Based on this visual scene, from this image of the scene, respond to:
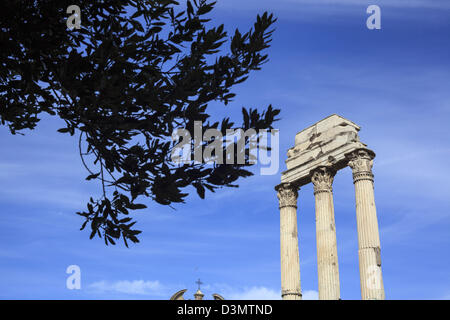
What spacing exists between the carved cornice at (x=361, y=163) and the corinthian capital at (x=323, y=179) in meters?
1.74

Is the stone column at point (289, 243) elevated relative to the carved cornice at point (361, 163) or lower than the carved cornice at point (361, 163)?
lower

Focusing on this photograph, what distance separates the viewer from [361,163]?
23500 mm

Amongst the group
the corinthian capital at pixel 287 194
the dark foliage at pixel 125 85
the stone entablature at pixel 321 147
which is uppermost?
the stone entablature at pixel 321 147

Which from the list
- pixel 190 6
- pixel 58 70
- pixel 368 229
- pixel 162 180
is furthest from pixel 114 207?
pixel 368 229

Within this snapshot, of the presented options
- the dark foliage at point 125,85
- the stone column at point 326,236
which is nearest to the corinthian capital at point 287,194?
the stone column at point 326,236

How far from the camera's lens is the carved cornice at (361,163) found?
23234 millimetres

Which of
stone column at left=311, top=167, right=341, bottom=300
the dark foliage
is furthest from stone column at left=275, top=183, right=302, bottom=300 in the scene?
the dark foliage

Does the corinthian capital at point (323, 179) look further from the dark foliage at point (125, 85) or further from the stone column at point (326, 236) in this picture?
the dark foliage at point (125, 85)

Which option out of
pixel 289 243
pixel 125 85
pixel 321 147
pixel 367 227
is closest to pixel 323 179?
pixel 321 147

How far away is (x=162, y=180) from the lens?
668 centimetres

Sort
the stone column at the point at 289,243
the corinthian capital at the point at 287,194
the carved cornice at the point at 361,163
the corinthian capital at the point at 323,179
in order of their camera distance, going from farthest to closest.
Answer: the corinthian capital at the point at 287,194 → the corinthian capital at the point at 323,179 → the stone column at the point at 289,243 → the carved cornice at the point at 361,163

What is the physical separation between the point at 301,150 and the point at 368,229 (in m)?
7.05

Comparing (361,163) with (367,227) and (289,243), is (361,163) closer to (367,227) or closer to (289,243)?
(367,227)
